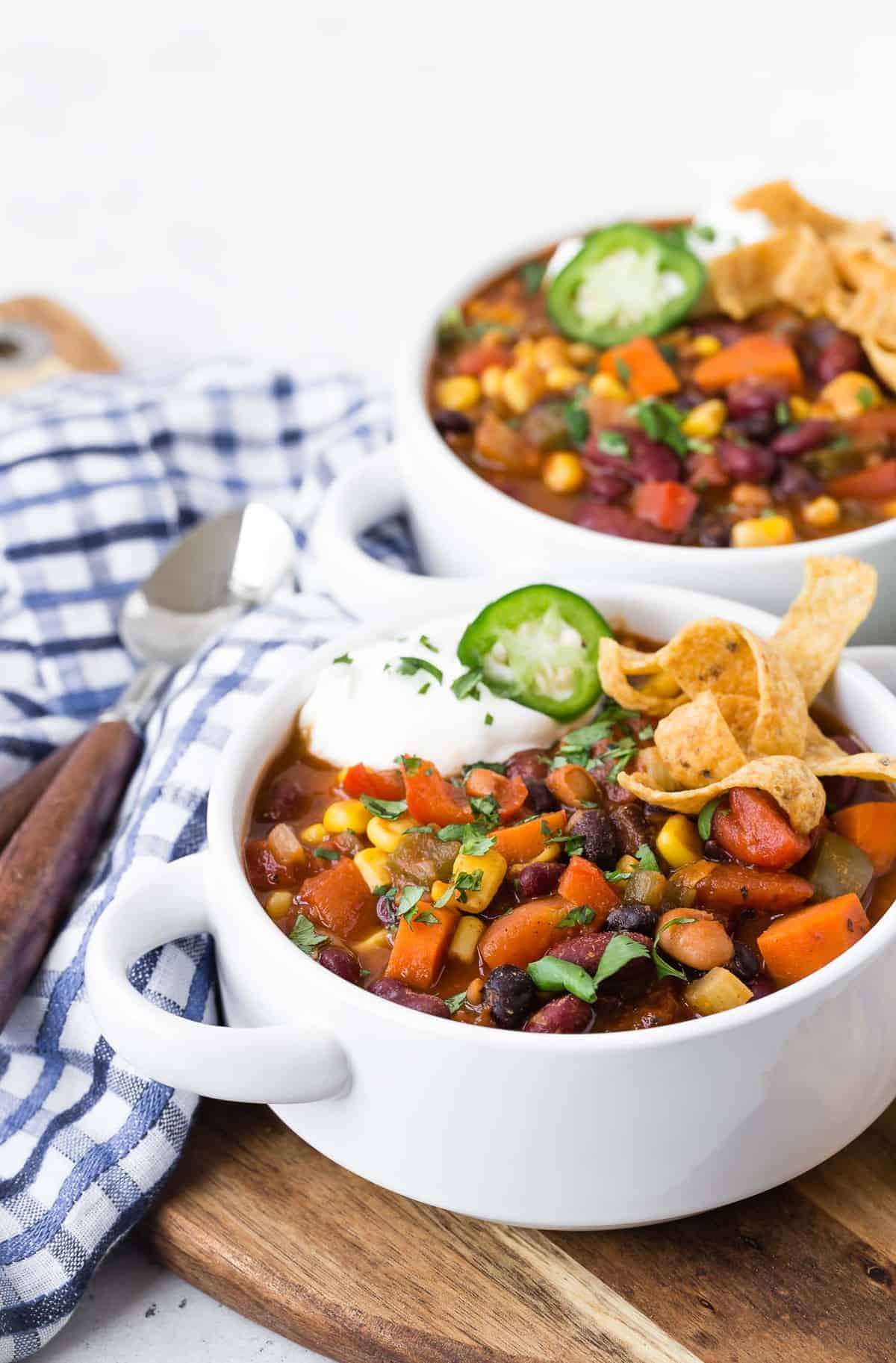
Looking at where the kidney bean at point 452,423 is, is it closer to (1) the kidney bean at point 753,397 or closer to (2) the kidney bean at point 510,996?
(1) the kidney bean at point 753,397

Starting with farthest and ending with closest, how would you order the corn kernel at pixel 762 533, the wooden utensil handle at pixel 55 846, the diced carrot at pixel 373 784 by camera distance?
the corn kernel at pixel 762 533
the wooden utensil handle at pixel 55 846
the diced carrot at pixel 373 784

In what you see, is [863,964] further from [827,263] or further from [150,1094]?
[827,263]

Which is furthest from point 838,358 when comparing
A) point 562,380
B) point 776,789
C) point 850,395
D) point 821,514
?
point 776,789

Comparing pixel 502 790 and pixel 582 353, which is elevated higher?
pixel 582 353

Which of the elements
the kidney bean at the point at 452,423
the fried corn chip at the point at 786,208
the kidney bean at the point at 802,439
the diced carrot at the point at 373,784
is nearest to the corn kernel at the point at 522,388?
the kidney bean at the point at 452,423

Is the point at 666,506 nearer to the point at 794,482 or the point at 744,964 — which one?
the point at 794,482
